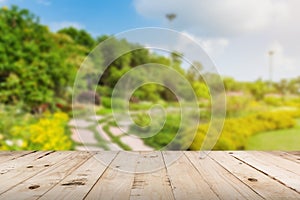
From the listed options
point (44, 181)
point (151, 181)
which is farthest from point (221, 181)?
point (44, 181)

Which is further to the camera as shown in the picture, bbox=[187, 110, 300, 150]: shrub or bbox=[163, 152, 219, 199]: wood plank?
bbox=[187, 110, 300, 150]: shrub

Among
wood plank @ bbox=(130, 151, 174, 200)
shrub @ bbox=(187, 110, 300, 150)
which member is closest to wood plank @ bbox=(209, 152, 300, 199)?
wood plank @ bbox=(130, 151, 174, 200)

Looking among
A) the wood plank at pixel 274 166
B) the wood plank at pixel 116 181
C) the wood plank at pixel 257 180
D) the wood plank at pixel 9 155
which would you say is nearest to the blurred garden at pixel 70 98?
the wood plank at pixel 9 155

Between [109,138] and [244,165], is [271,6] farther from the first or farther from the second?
[244,165]

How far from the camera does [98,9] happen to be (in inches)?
201

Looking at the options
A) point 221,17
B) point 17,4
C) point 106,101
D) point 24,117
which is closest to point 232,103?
point 221,17

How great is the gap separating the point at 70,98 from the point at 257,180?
3.97 m

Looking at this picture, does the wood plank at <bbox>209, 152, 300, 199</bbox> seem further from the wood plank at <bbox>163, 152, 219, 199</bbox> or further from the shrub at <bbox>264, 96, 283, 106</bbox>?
the shrub at <bbox>264, 96, 283, 106</bbox>

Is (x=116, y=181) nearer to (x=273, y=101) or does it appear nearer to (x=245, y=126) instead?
(x=245, y=126)

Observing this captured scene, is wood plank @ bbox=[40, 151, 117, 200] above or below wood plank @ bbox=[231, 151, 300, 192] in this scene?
below

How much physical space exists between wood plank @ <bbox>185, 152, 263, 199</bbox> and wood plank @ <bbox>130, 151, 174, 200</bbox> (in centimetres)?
18

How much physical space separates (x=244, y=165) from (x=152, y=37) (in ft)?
2.96

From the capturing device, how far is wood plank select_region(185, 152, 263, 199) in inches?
53.4

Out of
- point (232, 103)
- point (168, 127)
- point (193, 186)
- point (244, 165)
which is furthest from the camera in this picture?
point (232, 103)
